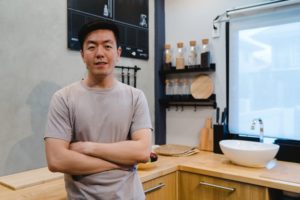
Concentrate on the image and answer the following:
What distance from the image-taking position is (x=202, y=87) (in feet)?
7.85

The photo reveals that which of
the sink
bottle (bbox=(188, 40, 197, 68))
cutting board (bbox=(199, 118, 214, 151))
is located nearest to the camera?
the sink

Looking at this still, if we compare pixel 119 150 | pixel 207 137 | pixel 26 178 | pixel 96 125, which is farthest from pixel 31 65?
pixel 207 137

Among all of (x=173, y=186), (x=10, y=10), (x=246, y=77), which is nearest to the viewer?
(x=10, y=10)

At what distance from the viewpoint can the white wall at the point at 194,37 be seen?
90.6 inches

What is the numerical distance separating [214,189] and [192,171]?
175 mm

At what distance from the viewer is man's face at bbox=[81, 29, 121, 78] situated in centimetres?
118

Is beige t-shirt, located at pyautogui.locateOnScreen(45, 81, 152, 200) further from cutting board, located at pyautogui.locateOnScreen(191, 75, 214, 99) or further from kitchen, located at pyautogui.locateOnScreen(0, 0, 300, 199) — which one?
cutting board, located at pyautogui.locateOnScreen(191, 75, 214, 99)

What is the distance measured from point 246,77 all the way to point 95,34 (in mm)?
1415

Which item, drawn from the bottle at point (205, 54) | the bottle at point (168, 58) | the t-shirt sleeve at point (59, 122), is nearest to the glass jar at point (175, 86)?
the bottle at point (168, 58)

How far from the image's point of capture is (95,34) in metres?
1.18

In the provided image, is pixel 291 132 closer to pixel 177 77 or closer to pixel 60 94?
pixel 177 77

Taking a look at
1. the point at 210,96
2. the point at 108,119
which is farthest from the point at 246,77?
the point at 108,119

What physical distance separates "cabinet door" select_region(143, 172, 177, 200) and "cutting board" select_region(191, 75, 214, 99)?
81 centimetres

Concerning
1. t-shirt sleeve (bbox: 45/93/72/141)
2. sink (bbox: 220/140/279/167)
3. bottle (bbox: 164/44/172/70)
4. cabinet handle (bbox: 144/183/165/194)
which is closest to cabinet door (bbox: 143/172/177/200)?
cabinet handle (bbox: 144/183/165/194)
